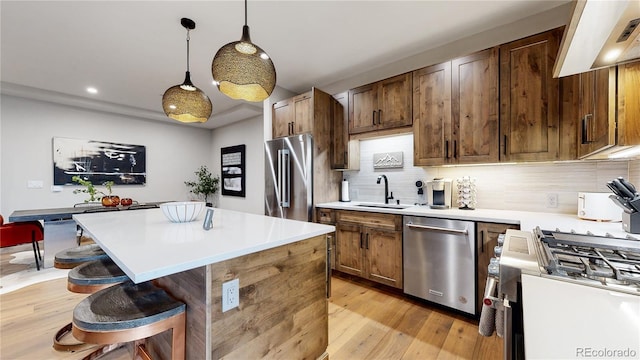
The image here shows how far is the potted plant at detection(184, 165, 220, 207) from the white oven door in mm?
6633

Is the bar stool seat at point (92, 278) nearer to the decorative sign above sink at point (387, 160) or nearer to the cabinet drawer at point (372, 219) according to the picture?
the cabinet drawer at point (372, 219)

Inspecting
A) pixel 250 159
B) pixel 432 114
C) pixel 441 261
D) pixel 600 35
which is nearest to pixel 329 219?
pixel 441 261

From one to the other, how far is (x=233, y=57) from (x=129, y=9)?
5.18ft

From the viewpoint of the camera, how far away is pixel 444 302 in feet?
7.25

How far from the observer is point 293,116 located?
344 centimetres

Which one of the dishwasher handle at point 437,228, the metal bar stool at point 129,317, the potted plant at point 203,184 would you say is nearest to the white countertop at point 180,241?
the metal bar stool at point 129,317

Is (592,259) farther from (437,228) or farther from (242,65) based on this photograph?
(242,65)

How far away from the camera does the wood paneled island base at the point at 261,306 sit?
983 millimetres

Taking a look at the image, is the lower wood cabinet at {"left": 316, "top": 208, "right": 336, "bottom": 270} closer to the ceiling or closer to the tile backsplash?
the tile backsplash

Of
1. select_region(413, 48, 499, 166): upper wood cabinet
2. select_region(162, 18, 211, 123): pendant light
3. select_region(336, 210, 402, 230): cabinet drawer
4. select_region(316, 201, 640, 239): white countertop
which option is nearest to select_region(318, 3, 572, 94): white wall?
select_region(413, 48, 499, 166): upper wood cabinet

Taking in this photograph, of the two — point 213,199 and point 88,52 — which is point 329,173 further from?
point 213,199

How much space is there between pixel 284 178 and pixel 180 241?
7.23 feet

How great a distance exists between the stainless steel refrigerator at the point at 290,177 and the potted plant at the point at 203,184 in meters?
3.48

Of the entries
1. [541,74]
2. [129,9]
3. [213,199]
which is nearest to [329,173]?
[541,74]
